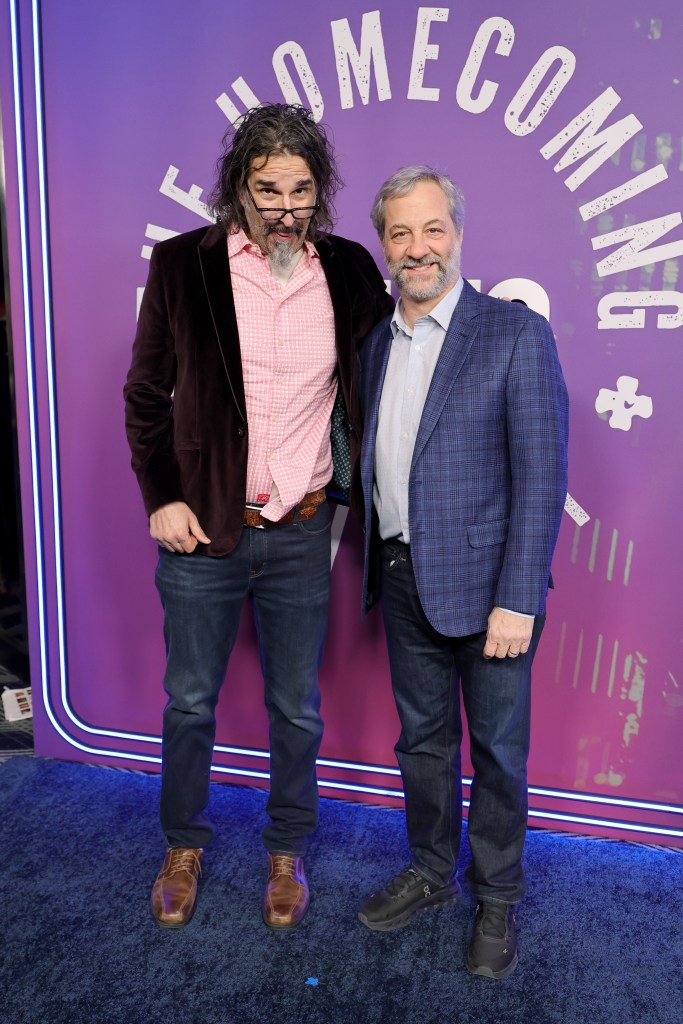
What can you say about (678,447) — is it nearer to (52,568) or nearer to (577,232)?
(577,232)

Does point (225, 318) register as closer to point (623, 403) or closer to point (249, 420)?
point (249, 420)

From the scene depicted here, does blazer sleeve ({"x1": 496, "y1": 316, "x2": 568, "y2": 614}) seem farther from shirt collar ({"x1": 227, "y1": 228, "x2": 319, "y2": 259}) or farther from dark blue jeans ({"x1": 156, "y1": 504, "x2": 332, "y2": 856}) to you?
shirt collar ({"x1": 227, "y1": 228, "x2": 319, "y2": 259})

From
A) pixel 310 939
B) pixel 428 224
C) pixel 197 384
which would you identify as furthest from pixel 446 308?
pixel 310 939

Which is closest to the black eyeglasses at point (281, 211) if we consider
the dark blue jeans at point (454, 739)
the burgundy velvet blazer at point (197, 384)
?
the burgundy velvet blazer at point (197, 384)

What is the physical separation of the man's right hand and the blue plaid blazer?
48 cm

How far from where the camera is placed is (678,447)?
2.02 metres

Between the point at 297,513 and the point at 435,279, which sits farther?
the point at 297,513

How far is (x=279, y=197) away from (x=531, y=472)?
2.58 ft

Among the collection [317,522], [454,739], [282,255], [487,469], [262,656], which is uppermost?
[282,255]

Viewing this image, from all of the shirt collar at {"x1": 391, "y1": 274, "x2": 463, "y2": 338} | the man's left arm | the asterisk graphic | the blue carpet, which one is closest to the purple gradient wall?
the asterisk graphic

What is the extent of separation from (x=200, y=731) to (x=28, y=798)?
88 cm

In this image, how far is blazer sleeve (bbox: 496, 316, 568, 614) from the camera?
58.8 inches

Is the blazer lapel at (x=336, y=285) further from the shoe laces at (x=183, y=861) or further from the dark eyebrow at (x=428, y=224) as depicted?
the shoe laces at (x=183, y=861)

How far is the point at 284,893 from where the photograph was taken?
188 cm
